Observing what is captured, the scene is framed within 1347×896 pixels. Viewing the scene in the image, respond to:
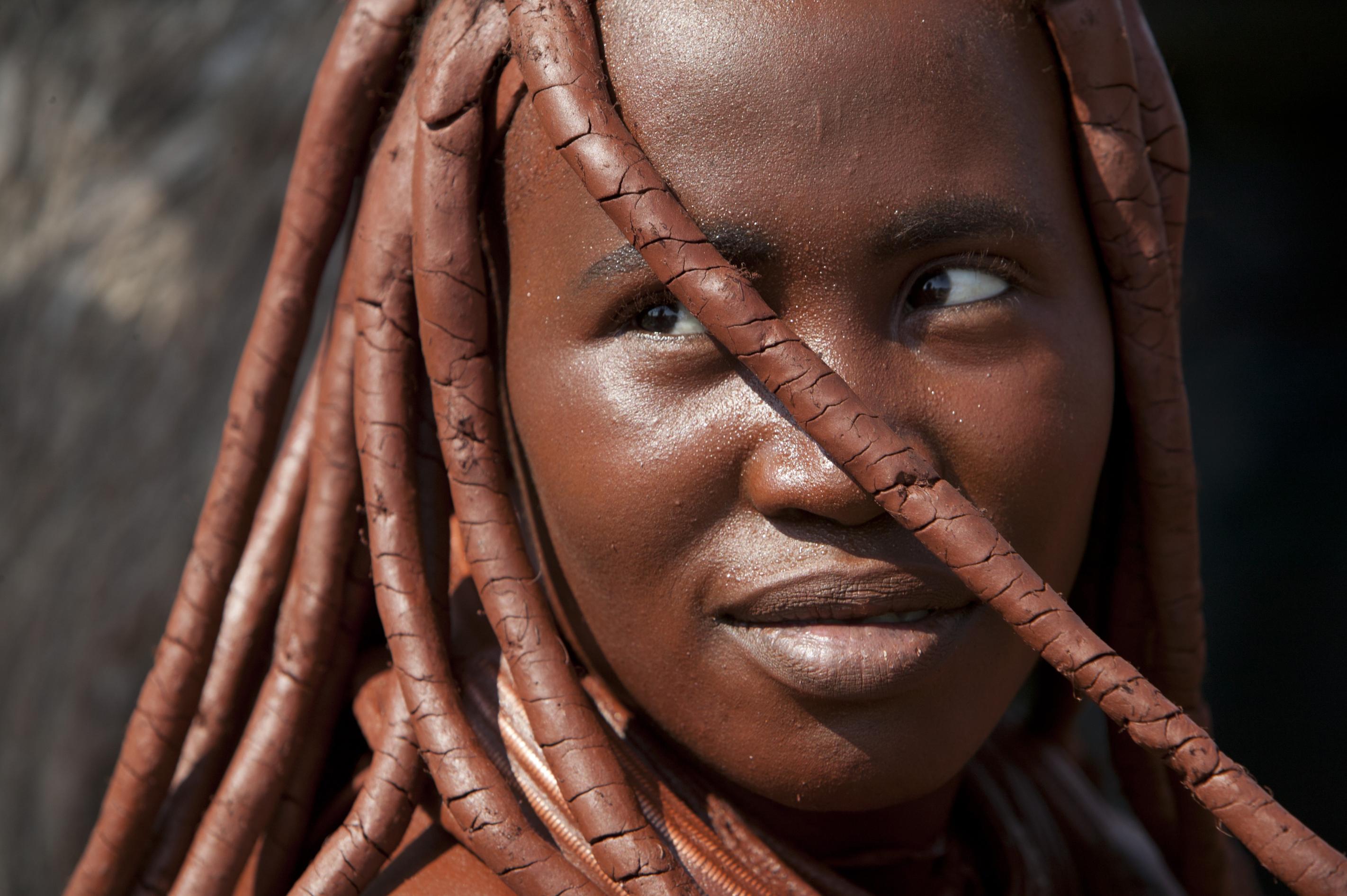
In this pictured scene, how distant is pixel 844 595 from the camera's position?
118 centimetres

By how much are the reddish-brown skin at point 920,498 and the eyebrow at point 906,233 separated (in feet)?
0.11

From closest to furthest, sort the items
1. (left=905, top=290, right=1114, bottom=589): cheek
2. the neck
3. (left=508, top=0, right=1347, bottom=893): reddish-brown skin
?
(left=508, top=0, right=1347, bottom=893): reddish-brown skin, (left=905, top=290, right=1114, bottom=589): cheek, the neck

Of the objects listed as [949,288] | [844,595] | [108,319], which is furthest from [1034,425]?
[108,319]

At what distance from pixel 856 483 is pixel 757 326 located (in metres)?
0.17

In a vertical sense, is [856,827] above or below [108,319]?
below

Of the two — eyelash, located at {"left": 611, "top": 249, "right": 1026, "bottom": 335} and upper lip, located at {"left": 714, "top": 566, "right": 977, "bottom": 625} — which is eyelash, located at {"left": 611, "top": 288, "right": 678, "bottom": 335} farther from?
upper lip, located at {"left": 714, "top": 566, "right": 977, "bottom": 625}

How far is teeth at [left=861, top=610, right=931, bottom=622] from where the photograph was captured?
3.97 feet

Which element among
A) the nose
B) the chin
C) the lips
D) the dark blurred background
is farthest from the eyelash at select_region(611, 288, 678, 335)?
the dark blurred background

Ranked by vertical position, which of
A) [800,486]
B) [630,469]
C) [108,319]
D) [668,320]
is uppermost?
[108,319]

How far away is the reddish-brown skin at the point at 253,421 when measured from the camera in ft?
4.73

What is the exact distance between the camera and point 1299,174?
2.78 metres

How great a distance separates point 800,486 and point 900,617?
0.18 m

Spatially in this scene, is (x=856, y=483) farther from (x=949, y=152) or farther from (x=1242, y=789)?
(x=1242, y=789)

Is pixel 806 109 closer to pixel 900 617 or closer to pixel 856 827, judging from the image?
pixel 900 617
